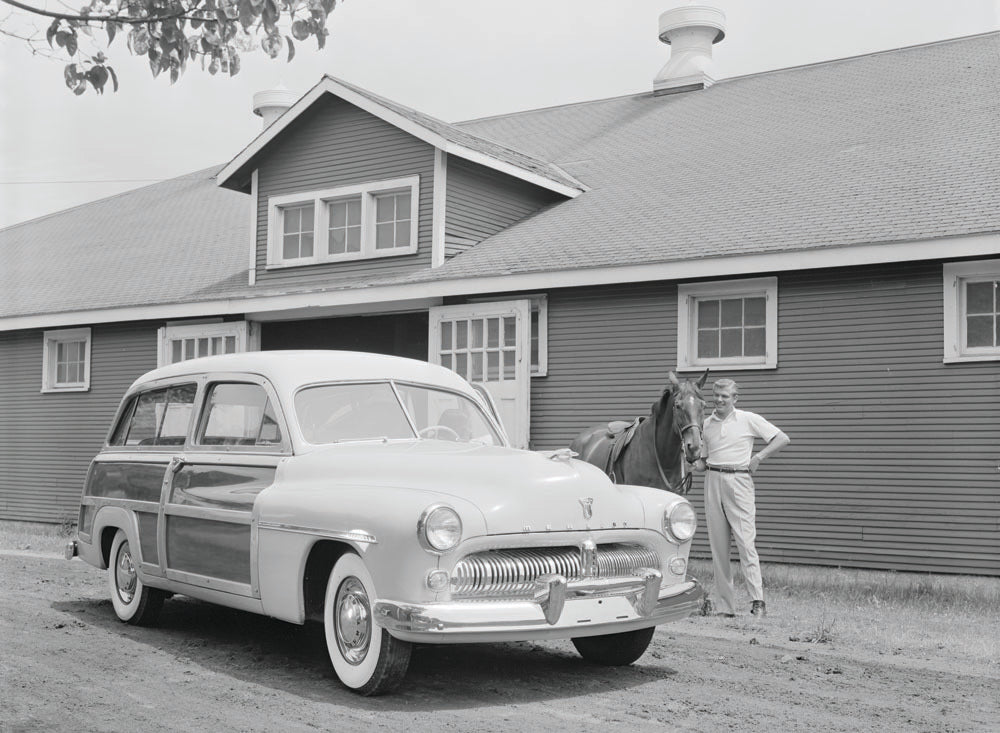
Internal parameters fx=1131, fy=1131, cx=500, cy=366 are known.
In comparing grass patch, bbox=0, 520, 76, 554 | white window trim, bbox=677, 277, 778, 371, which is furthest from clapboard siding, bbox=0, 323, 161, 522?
white window trim, bbox=677, 277, 778, 371

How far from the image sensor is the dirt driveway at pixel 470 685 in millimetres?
5484

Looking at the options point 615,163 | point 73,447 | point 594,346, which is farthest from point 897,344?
point 73,447

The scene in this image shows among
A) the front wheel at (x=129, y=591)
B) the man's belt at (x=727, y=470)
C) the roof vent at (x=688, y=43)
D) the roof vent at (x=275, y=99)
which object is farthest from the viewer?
the roof vent at (x=275, y=99)

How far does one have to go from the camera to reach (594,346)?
547 inches

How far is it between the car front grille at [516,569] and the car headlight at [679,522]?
45cm

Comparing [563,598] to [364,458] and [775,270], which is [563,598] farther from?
[775,270]

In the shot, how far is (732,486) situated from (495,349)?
5.63 metres

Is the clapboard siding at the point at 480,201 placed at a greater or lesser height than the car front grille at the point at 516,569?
greater

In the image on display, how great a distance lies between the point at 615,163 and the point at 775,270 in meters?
6.11

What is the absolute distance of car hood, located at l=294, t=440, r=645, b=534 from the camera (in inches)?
234

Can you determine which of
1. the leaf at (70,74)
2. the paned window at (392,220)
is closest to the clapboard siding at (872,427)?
the paned window at (392,220)

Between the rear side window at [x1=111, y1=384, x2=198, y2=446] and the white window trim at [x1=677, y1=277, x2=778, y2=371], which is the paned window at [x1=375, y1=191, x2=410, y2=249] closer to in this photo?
the white window trim at [x1=677, y1=277, x2=778, y2=371]

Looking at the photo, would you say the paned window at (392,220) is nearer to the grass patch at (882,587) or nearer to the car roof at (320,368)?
the grass patch at (882,587)

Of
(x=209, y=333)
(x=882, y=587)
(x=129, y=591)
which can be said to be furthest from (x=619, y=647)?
(x=209, y=333)
